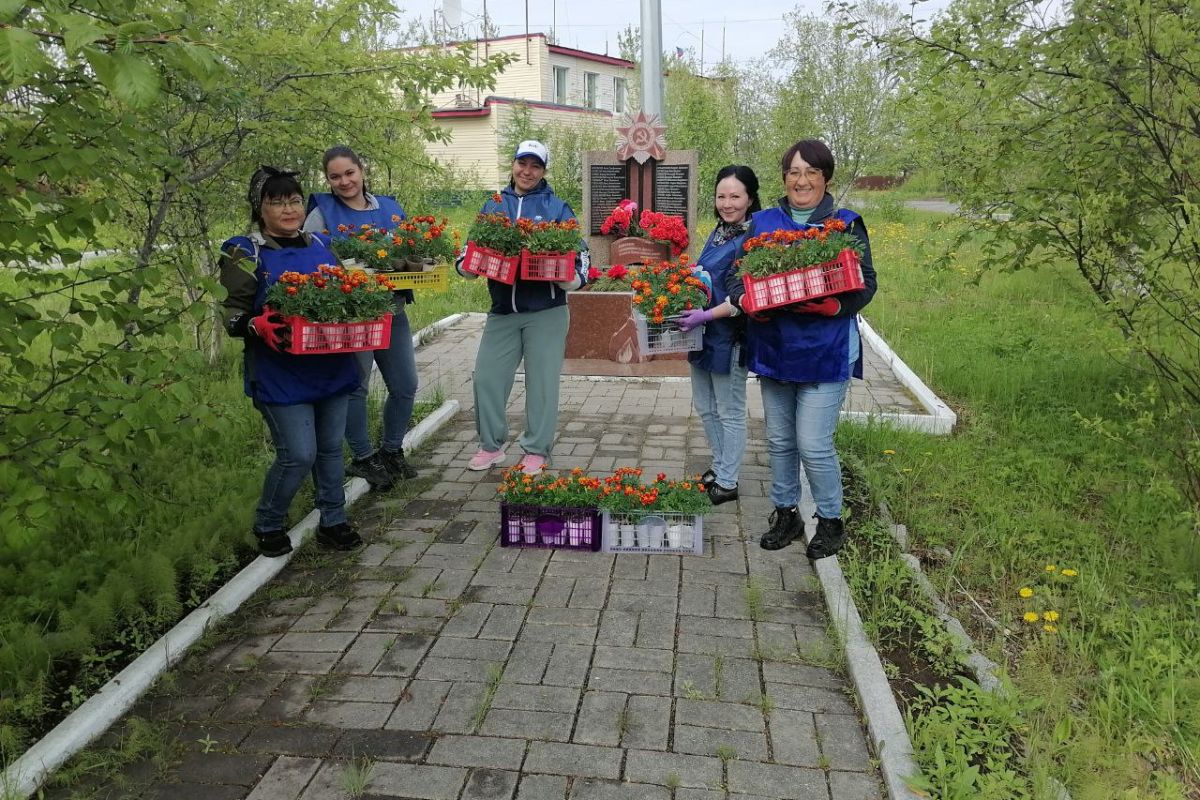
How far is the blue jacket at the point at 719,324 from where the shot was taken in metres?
4.59

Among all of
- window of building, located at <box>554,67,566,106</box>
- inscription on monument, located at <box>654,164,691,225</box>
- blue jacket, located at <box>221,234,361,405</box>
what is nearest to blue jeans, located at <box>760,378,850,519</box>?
blue jacket, located at <box>221,234,361,405</box>

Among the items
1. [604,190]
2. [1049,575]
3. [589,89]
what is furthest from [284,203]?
[589,89]

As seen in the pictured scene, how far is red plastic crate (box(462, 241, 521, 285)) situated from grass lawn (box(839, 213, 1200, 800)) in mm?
2439

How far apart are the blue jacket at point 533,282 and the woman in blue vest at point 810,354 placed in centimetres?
128

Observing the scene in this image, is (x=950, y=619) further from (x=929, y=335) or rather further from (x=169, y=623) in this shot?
(x=929, y=335)

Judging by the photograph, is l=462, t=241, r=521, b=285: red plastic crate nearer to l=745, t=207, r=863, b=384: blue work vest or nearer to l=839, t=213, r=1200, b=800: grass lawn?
l=745, t=207, r=863, b=384: blue work vest

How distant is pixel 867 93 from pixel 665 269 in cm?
1316

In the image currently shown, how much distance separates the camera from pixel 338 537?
14.2 ft

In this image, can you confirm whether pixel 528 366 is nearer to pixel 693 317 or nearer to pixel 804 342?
pixel 693 317

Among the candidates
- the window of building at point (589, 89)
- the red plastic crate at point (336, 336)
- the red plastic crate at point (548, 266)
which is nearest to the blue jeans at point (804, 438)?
the red plastic crate at point (548, 266)

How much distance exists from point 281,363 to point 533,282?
1690 millimetres

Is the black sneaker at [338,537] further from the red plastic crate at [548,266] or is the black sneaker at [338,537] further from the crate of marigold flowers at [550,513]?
the red plastic crate at [548,266]

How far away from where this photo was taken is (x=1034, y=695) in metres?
3.06

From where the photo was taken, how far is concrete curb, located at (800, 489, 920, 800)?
2.66 meters
